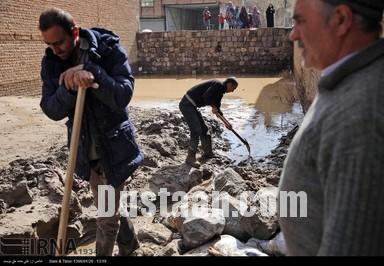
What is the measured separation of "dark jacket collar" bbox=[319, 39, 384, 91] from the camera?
39.6 inches

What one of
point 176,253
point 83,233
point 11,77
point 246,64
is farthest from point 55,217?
point 246,64

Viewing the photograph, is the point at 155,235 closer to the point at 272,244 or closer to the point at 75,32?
the point at 272,244

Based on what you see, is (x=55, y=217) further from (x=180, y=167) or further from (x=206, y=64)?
(x=206, y=64)

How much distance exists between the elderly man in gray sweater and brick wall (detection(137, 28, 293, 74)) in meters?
19.8

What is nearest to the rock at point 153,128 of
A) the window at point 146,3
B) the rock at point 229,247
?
the rock at point 229,247

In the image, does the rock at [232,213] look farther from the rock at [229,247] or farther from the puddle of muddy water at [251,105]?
the puddle of muddy water at [251,105]

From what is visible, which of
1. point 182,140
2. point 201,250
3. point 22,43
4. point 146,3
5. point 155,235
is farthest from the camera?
point 146,3

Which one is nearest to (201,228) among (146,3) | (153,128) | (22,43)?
(153,128)

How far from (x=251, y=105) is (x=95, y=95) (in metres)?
10.1

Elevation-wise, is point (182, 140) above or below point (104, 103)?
below

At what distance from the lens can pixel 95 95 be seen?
2.63 meters

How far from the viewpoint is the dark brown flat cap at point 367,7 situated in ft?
3.35

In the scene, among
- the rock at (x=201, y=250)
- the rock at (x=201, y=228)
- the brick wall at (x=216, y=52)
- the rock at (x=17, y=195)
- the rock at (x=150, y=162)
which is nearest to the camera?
the rock at (x=201, y=250)

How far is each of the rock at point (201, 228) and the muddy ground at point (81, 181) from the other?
1.6 inches
